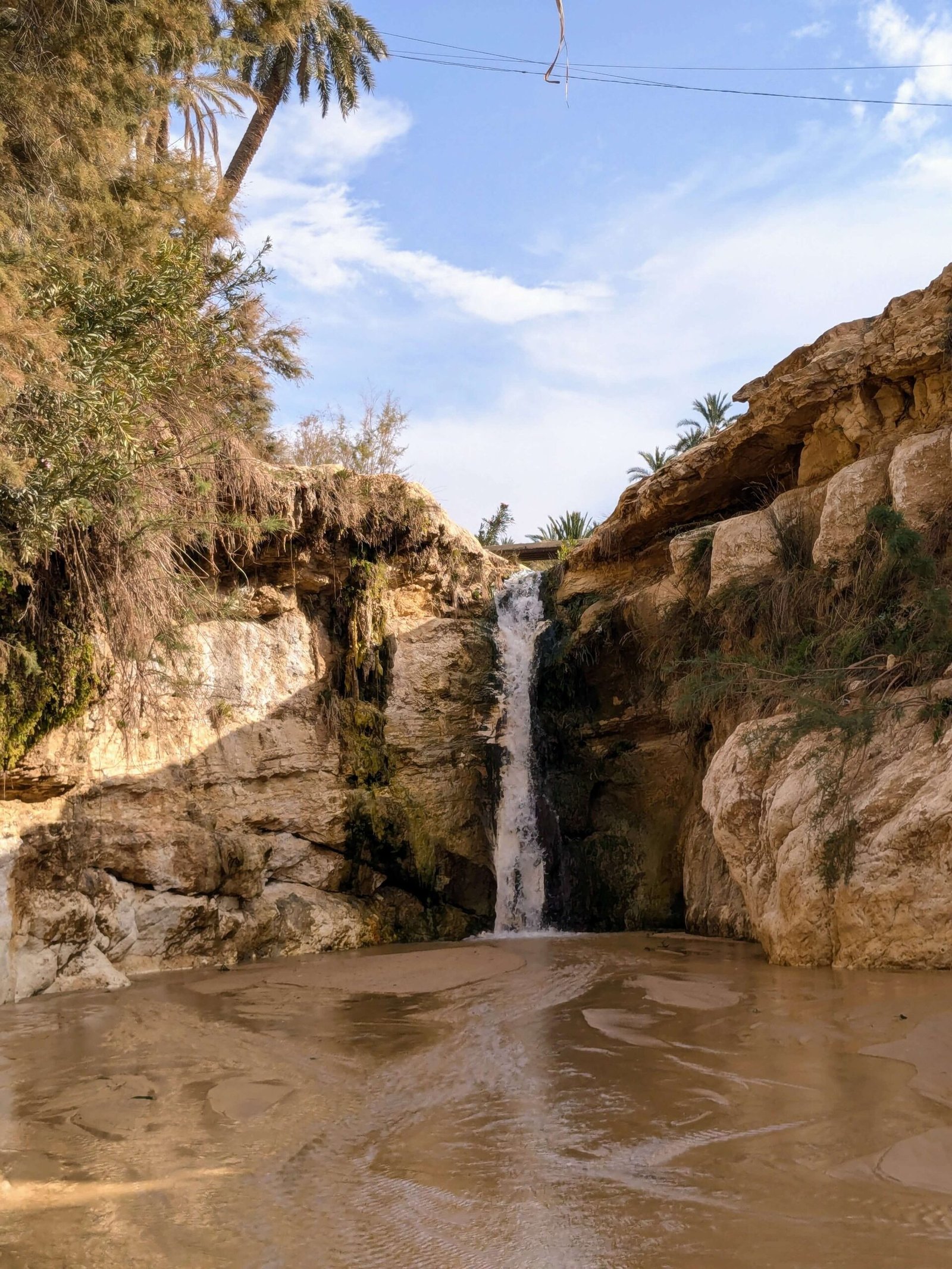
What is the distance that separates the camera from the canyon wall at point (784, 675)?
721 centimetres

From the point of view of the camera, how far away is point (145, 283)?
841 centimetres

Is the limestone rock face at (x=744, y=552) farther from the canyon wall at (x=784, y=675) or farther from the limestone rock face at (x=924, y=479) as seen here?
the limestone rock face at (x=924, y=479)

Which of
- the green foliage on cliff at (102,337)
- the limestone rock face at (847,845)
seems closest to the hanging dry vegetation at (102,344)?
the green foliage on cliff at (102,337)

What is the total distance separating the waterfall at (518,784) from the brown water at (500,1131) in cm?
518

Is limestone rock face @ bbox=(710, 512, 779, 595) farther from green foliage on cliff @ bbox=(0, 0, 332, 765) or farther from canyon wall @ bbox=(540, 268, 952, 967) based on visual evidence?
green foliage on cliff @ bbox=(0, 0, 332, 765)

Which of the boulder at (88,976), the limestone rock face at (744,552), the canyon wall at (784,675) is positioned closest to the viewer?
the canyon wall at (784,675)

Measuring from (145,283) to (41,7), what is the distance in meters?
2.22

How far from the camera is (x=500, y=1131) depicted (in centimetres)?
412

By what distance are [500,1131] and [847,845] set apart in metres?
4.04

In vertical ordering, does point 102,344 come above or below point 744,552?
above

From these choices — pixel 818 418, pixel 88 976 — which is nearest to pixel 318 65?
pixel 818 418

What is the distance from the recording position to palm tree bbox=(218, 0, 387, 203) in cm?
1755

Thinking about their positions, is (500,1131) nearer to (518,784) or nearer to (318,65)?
(518,784)

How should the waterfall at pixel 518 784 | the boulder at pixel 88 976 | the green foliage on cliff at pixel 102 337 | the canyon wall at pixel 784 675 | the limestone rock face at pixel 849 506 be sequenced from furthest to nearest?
1. the waterfall at pixel 518 784
2. the limestone rock face at pixel 849 506
3. the boulder at pixel 88 976
4. the green foliage on cliff at pixel 102 337
5. the canyon wall at pixel 784 675
